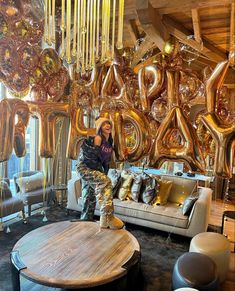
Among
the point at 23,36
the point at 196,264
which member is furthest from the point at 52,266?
the point at 23,36

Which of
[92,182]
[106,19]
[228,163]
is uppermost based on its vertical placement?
[106,19]

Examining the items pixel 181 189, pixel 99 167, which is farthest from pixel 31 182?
pixel 99 167

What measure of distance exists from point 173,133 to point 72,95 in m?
0.48

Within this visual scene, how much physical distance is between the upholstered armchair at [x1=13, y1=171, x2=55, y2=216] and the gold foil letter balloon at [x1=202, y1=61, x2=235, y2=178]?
3.88m

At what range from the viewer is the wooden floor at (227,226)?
2.83 meters

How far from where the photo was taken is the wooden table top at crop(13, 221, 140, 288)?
203cm

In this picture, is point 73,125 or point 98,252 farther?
point 98,252

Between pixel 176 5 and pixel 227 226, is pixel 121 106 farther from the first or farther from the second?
pixel 227 226

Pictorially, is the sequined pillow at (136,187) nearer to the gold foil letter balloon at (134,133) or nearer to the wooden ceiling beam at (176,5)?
the wooden ceiling beam at (176,5)

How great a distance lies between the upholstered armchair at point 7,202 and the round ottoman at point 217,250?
288 centimetres

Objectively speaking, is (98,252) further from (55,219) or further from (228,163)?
(55,219)

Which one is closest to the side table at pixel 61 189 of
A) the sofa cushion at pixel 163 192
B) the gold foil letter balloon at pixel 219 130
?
the sofa cushion at pixel 163 192

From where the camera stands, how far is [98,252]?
7.91 ft

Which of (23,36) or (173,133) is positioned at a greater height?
(23,36)
